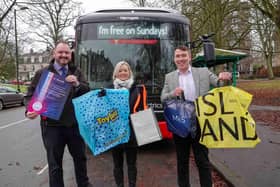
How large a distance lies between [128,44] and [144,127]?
3452mm

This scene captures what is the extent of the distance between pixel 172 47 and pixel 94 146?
3.81 meters

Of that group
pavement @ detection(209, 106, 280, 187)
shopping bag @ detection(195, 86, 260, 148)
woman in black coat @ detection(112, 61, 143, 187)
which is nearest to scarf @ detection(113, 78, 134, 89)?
woman in black coat @ detection(112, 61, 143, 187)

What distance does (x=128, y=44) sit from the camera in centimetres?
711

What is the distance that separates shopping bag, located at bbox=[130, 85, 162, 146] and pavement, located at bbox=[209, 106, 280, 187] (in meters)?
1.50

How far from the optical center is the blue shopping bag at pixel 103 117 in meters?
3.88

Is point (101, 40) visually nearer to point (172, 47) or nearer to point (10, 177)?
point (172, 47)

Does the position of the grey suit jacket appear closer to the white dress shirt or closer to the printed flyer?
the white dress shirt

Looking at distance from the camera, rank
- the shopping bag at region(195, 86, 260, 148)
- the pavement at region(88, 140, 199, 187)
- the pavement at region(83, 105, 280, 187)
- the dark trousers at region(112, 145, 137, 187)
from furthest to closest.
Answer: the pavement at region(88, 140, 199, 187) < the pavement at region(83, 105, 280, 187) < the dark trousers at region(112, 145, 137, 187) < the shopping bag at region(195, 86, 260, 148)

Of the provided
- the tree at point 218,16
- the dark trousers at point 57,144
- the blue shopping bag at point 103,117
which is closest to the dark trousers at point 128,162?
the blue shopping bag at point 103,117

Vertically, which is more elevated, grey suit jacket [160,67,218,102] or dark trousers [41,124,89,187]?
grey suit jacket [160,67,218,102]

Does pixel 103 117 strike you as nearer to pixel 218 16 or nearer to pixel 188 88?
pixel 188 88

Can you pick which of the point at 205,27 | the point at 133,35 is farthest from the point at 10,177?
the point at 205,27

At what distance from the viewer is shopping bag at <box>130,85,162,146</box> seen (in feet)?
13.0

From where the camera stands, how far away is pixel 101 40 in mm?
7113
